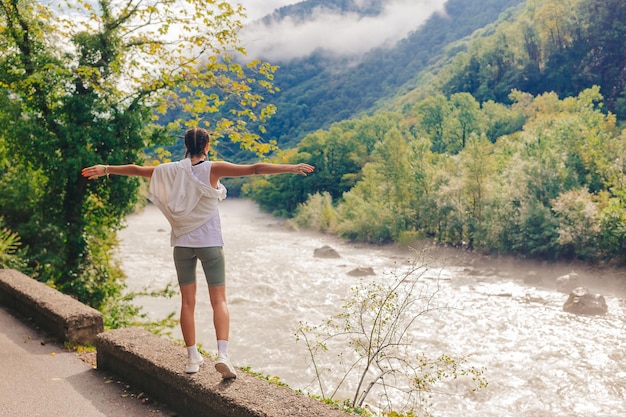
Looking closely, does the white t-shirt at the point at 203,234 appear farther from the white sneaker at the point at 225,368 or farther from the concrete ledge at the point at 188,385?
the concrete ledge at the point at 188,385

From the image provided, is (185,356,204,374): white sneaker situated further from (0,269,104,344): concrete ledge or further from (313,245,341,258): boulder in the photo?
(313,245,341,258): boulder

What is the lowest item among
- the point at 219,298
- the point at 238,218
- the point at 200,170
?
the point at 238,218

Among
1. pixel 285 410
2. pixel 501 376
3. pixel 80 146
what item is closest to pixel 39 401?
pixel 285 410

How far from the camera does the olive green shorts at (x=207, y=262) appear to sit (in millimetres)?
4738

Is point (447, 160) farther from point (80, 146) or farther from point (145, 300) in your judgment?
point (80, 146)

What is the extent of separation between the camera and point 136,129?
11.4 m

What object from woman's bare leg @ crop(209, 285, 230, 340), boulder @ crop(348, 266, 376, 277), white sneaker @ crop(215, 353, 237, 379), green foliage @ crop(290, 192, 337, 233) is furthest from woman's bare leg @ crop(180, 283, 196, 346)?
green foliage @ crop(290, 192, 337, 233)

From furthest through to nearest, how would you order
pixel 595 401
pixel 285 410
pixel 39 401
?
pixel 595 401, pixel 39 401, pixel 285 410

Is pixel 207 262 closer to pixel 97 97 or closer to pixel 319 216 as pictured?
pixel 97 97

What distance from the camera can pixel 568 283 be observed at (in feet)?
94.5

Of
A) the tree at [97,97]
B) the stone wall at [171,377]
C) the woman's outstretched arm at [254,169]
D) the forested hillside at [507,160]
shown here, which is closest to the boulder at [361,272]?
the forested hillside at [507,160]

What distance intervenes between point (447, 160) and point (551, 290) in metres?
21.9

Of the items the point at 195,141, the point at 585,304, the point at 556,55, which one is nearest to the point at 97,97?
the point at 195,141

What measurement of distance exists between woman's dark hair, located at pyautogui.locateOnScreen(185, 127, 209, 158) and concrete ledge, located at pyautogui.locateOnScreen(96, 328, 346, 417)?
6.48 ft
